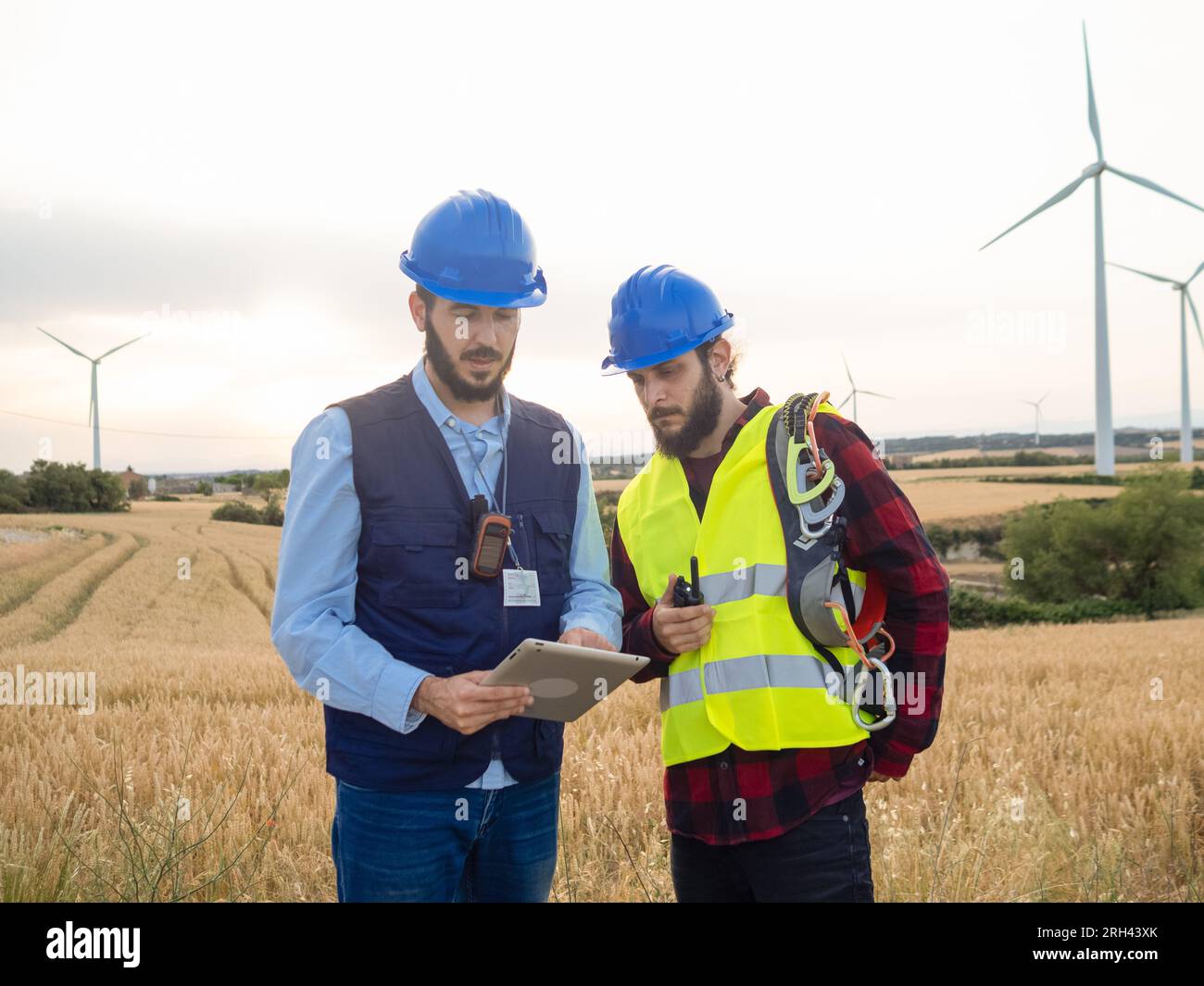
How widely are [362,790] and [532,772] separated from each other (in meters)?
0.58

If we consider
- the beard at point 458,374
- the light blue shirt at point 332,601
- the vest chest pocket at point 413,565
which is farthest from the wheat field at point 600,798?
the beard at point 458,374

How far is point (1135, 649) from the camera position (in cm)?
1892

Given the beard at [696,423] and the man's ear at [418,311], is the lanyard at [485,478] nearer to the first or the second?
the man's ear at [418,311]

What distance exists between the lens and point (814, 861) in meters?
3.02

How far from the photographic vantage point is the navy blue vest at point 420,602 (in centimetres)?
307

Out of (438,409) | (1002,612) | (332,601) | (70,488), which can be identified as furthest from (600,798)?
(1002,612)

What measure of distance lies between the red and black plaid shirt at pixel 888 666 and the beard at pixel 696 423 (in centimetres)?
41

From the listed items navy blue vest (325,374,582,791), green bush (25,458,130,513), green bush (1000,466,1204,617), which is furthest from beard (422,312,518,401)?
green bush (1000,466,1204,617)

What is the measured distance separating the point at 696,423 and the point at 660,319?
0.42m

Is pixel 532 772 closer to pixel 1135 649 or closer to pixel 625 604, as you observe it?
pixel 625 604

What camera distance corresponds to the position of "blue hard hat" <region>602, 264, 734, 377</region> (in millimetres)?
3582

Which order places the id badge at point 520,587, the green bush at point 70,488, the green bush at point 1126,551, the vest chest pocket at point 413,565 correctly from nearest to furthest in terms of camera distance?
the vest chest pocket at point 413,565
the id badge at point 520,587
the green bush at point 70,488
the green bush at point 1126,551

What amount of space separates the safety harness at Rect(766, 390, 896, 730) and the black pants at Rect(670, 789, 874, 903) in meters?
0.34

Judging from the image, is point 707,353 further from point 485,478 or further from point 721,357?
point 485,478
